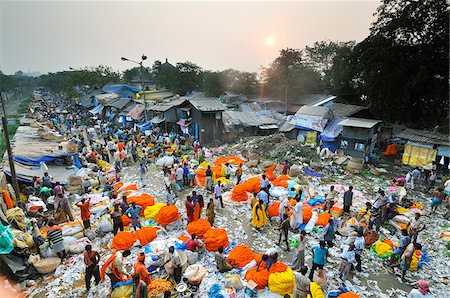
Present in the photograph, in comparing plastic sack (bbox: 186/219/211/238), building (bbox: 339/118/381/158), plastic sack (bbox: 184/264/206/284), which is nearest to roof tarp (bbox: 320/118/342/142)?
building (bbox: 339/118/381/158)

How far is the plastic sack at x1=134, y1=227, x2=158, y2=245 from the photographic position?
823 cm

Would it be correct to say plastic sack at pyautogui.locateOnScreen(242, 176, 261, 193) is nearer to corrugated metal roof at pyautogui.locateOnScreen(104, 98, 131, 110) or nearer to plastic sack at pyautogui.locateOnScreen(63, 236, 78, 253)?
plastic sack at pyautogui.locateOnScreen(63, 236, 78, 253)

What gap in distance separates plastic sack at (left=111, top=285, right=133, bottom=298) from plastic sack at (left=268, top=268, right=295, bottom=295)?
3.43 metres

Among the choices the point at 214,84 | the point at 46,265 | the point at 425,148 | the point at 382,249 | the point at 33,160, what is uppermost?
the point at 214,84

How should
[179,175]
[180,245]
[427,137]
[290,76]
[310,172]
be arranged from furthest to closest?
[290,76] → [427,137] → [310,172] → [179,175] → [180,245]

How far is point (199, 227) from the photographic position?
28.0 ft

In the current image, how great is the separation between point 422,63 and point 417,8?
172 inches

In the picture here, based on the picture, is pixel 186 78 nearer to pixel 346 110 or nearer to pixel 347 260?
pixel 346 110

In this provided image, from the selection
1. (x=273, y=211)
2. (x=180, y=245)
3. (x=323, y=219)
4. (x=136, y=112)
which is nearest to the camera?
(x=180, y=245)

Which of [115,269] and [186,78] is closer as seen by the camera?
[115,269]

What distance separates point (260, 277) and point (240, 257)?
3.34 feet

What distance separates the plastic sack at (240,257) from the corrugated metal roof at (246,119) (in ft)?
56.6

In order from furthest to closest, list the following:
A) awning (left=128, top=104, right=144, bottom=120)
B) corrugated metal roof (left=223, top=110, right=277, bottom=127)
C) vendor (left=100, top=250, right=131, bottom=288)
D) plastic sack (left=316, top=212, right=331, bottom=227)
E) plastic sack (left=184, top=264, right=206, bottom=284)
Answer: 1. awning (left=128, top=104, right=144, bottom=120)
2. corrugated metal roof (left=223, top=110, right=277, bottom=127)
3. plastic sack (left=316, top=212, right=331, bottom=227)
4. plastic sack (left=184, top=264, right=206, bottom=284)
5. vendor (left=100, top=250, right=131, bottom=288)

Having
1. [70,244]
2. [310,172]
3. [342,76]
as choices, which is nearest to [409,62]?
[342,76]
